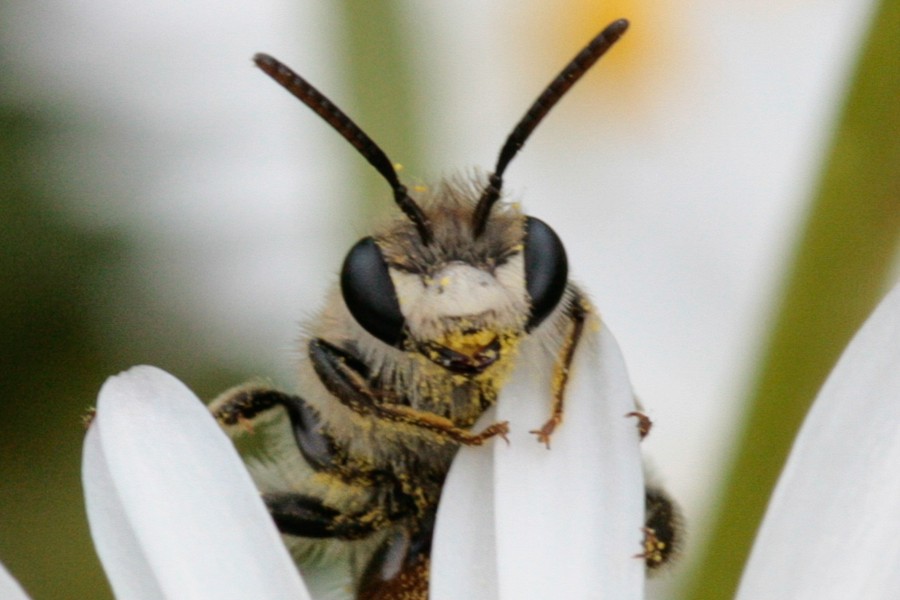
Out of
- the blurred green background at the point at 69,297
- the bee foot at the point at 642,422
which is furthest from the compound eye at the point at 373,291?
the blurred green background at the point at 69,297

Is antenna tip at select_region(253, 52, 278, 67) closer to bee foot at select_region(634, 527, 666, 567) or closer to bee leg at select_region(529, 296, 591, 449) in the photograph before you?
bee leg at select_region(529, 296, 591, 449)

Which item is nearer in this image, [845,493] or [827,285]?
[845,493]

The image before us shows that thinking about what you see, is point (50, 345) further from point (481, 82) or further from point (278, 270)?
point (481, 82)

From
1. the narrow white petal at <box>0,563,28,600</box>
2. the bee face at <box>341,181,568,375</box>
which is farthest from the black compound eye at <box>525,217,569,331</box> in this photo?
the narrow white petal at <box>0,563,28,600</box>

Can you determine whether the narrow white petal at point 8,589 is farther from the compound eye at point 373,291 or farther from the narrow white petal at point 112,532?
the compound eye at point 373,291

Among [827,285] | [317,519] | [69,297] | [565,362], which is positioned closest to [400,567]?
[317,519]

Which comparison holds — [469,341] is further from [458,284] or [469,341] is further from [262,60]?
[262,60]
